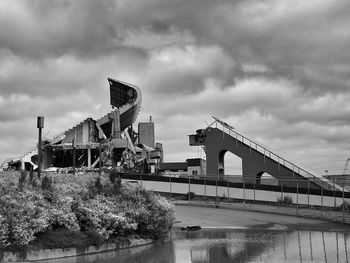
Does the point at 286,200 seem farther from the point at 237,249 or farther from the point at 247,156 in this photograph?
the point at 237,249

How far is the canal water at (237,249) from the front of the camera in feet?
49.6

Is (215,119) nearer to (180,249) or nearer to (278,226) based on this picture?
(278,226)

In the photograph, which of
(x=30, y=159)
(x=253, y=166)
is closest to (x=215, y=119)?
(x=253, y=166)

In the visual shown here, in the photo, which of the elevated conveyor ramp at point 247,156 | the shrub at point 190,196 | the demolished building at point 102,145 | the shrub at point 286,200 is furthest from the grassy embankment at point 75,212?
the demolished building at point 102,145

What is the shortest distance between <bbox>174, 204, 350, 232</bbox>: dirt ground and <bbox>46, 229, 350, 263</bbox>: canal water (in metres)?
3.54

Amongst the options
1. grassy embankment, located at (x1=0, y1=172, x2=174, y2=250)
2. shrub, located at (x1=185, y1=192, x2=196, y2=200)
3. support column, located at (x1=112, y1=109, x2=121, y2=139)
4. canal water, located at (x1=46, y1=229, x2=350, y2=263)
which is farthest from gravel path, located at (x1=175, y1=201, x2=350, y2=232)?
support column, located at (x1=112, y1=109, x2=121, y2=139)

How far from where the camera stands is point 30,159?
10356cm

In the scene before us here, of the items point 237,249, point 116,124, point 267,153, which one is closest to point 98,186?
point 237,249

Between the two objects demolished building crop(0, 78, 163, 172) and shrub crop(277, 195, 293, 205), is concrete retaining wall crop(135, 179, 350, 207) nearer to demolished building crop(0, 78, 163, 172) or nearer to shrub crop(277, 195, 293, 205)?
shrub crop(277, 195, 293, 205)

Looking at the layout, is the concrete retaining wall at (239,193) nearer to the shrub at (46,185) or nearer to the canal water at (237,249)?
the canal water at (237,249)

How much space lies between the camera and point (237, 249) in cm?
1739

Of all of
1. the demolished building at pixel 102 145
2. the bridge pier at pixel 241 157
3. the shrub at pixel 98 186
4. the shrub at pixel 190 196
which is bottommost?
the shrub at pixel 190 196

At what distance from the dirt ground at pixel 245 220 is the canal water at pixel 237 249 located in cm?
354

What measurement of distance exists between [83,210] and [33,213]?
2211 millimetres
